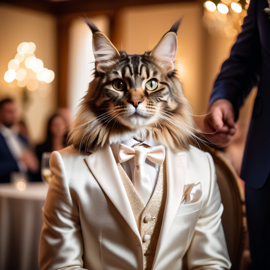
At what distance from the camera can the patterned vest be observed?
69 cm

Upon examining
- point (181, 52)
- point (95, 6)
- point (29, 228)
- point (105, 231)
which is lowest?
point (29, 228)

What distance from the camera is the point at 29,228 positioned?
58.4 inches

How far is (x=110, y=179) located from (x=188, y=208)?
0.67 ft

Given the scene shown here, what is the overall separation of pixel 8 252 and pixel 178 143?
1155 mm

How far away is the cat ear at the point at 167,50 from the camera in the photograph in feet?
2.17

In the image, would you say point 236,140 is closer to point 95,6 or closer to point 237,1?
point 237,1

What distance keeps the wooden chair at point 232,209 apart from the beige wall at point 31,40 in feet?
13.9

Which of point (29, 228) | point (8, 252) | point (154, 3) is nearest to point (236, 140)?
point (29, 228)

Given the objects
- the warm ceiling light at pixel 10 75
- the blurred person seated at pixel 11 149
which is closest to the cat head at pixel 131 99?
the blurred person seated at pixel 11 149

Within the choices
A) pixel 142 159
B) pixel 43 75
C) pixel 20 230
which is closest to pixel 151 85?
pixel 142 159

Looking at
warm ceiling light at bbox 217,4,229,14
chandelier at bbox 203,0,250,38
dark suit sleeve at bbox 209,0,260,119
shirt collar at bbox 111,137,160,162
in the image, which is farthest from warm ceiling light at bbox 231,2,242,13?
shirt collar at bbox 111,137,160,162

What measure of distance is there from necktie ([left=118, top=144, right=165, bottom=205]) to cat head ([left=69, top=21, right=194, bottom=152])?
0.10 ft

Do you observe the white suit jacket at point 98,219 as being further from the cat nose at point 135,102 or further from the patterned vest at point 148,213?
the cat nose at point 135,102

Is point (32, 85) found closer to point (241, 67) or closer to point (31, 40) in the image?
point (31, 40)
